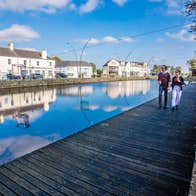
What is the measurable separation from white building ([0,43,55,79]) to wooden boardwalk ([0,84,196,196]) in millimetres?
28788

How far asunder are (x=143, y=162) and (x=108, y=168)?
0.64m

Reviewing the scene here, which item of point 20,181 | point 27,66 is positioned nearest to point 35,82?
point 27,66

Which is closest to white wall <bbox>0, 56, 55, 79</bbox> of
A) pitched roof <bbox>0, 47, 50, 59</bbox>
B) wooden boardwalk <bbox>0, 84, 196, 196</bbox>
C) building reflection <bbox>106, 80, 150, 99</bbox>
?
pitched roof <bbox>0, 47, 50, 59</bbox>

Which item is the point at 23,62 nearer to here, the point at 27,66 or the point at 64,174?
the point at 27,66

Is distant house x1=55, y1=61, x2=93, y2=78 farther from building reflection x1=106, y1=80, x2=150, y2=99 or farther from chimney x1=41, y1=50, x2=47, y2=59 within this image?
building reflection x1=106, y1=80, x2=150, y2=99

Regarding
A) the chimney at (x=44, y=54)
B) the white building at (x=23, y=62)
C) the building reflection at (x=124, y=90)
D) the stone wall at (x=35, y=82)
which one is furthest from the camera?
the chimney at (x=44, y=54)

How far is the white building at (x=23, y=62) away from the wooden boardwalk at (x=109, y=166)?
94.4 feet

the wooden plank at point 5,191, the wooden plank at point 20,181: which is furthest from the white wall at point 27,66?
the wooden plank at point 5,191

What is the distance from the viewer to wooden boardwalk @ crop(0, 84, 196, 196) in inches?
89.1

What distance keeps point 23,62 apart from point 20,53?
6.71 feet

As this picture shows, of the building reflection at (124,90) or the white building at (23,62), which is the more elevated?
the white building at (23,62)

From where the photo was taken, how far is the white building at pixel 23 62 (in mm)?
30859

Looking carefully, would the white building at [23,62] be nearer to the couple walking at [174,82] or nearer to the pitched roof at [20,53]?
the pitched roof at [20,53]

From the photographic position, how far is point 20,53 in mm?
34125
